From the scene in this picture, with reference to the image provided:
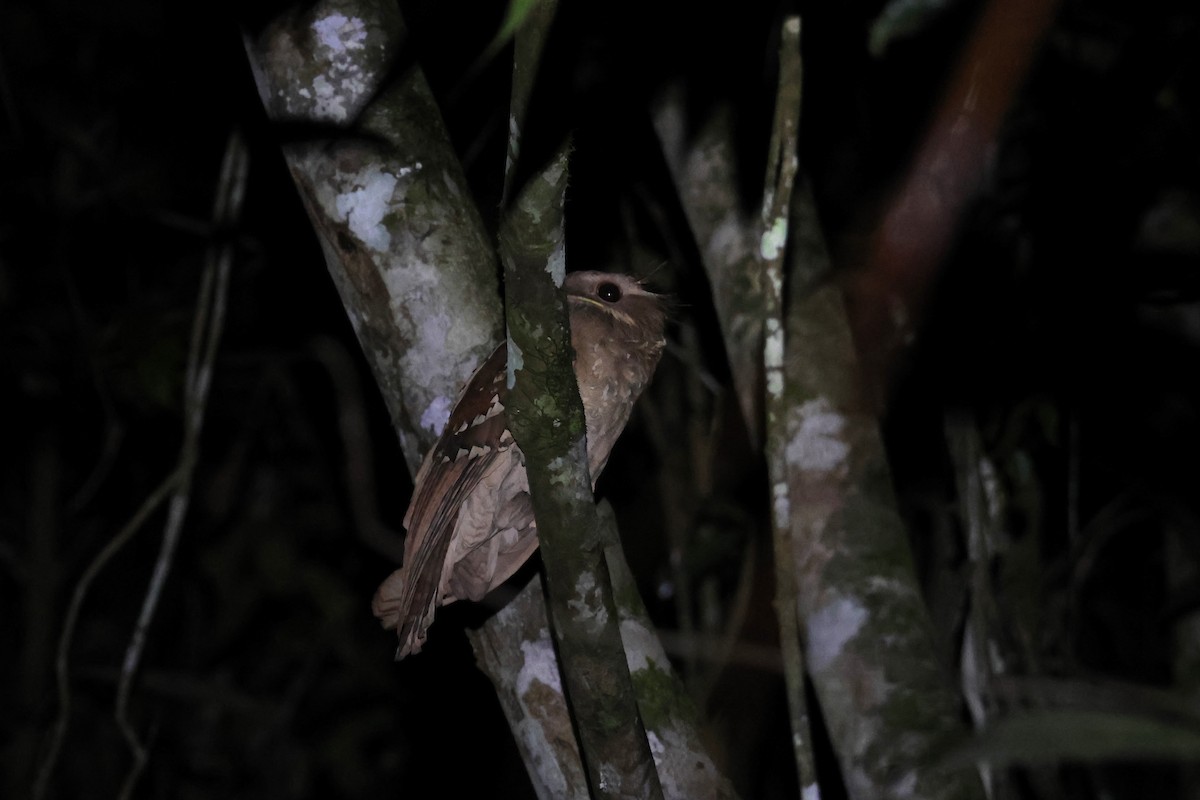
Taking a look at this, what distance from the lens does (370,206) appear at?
1.86 m

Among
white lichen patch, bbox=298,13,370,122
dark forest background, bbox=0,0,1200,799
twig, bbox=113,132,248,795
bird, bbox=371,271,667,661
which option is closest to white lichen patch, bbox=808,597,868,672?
bird, bbox=371,271,667,661

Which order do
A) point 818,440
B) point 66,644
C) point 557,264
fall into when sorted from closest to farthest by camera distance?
point 557,264 → point 818,440 → point 66,644

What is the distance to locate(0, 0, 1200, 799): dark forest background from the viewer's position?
2994 millimetres

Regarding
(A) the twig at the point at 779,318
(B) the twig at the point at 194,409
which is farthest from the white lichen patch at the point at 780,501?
(B) the twig at the point at 194,409

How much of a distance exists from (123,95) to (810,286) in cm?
348

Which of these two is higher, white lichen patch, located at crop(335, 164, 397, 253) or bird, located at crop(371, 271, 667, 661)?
white lichen patch, located at crop(335, 164, 397, 253)

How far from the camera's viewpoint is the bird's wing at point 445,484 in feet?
5.72

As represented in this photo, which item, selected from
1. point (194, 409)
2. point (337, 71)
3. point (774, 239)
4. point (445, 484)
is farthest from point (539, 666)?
point (194, 409)

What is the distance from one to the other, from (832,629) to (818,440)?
0.38 metres

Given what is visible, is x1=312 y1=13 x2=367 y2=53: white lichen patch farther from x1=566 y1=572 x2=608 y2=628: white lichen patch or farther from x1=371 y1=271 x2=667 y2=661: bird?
x1=566 y1=572 x2=608 y2=628: white lichen patch

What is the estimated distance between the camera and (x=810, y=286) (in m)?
2.49

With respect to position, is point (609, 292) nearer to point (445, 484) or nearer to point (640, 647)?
point (445, 484)

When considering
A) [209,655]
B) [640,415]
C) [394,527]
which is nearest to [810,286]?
[640,415]

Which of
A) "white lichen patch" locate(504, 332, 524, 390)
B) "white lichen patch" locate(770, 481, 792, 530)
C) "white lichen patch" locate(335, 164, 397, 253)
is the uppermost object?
"white lichen patch" locate(335, 164, 397, 253)
